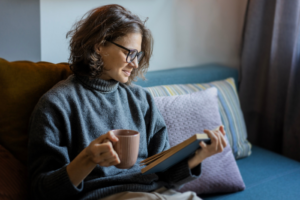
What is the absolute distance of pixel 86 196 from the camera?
100 centimetres

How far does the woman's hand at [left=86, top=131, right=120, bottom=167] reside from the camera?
0.77m

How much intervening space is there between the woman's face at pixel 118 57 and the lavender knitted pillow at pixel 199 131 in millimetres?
335

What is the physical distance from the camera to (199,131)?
1408mm

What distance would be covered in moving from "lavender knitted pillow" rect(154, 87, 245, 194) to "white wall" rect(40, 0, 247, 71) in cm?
42

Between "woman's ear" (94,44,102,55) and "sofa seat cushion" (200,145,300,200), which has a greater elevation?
"woman's ear" (94,44,102,55)

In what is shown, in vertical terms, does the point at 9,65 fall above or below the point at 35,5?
below

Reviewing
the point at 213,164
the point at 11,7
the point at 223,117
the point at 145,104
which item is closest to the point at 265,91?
the point at 223,117

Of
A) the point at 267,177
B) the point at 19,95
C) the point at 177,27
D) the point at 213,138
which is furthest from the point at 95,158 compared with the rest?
the point at 177,27

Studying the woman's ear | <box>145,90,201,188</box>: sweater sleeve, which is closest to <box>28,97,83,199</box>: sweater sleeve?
the woman's ear

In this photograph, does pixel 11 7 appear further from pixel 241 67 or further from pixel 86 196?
pixel 241 67

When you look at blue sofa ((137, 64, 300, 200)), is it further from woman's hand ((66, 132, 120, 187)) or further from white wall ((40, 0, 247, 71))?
woman's hand ((66, 132, 120, 187))

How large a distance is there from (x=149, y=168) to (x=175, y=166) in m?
0.19

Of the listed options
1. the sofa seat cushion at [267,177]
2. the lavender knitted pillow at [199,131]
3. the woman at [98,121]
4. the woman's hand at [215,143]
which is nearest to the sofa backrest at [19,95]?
the woman at [98,121]

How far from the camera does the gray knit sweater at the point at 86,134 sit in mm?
938
